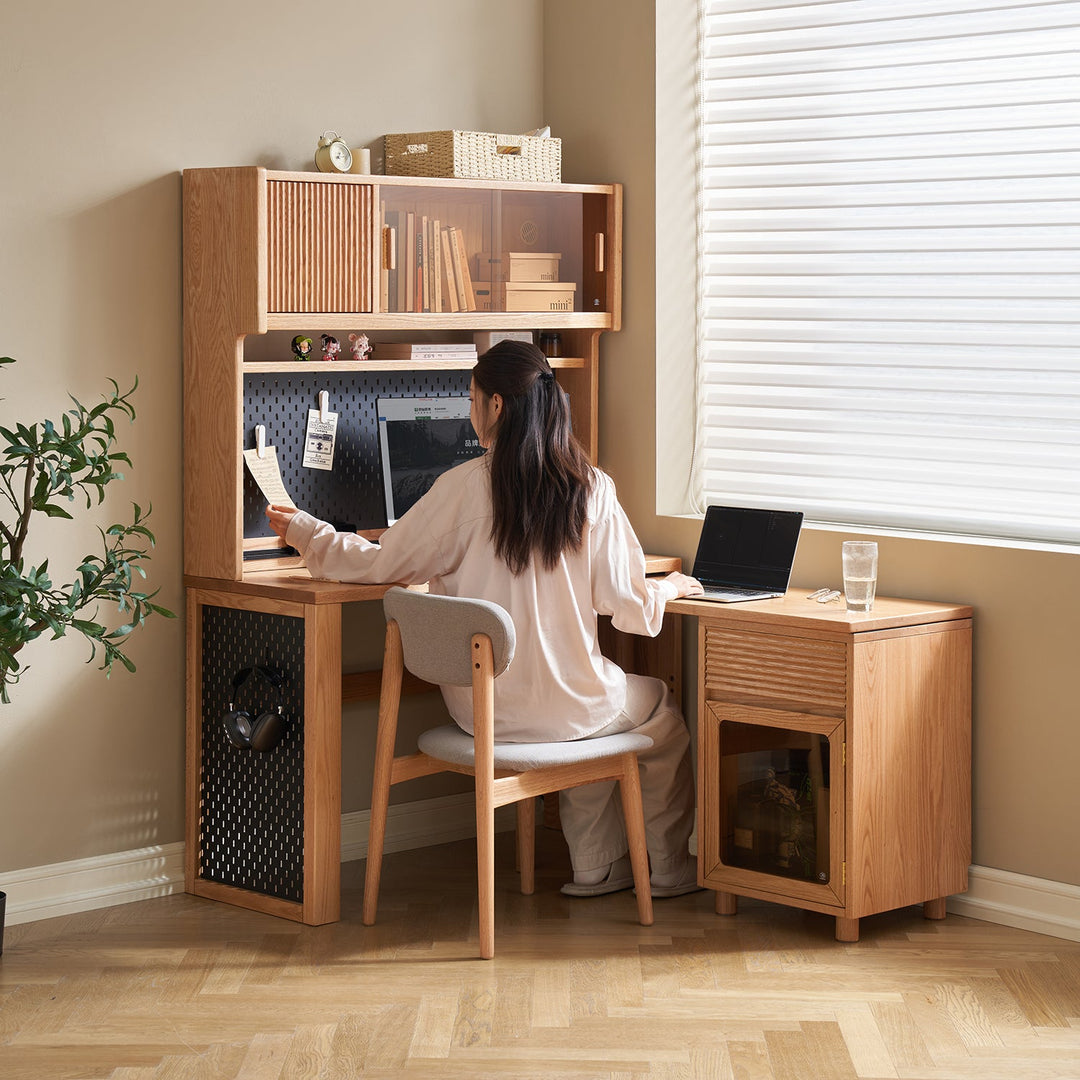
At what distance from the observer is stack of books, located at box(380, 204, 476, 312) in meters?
4.11

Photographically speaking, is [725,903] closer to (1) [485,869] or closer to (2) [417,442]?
(1) [485,869]

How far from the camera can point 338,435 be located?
4273mm

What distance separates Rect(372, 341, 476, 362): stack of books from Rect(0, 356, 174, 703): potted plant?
27.5 inches

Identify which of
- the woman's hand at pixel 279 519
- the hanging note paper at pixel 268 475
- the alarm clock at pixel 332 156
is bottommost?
the woman's hand at pixel 279 519

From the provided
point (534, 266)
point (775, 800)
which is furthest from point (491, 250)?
point (775, 800)

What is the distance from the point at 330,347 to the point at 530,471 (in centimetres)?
78

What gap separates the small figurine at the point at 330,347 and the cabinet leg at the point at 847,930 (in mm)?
1840

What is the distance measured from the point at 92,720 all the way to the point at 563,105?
2164mm

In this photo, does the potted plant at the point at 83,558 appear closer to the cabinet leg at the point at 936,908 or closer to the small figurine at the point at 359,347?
the small figurine at the point at 359,347

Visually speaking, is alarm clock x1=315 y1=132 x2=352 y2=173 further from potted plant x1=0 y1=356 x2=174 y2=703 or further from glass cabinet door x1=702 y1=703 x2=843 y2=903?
glass cabinet door x1=702 y1=703 x2=843 y2=903

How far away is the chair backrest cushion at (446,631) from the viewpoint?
3484 mm

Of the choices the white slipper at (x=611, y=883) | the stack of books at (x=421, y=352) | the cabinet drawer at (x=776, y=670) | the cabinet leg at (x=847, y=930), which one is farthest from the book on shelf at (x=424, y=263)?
the cabinet leg at (x=847, y=930)

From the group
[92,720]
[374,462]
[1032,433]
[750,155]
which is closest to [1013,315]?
[1032,433]

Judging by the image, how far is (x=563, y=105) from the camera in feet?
15.5
